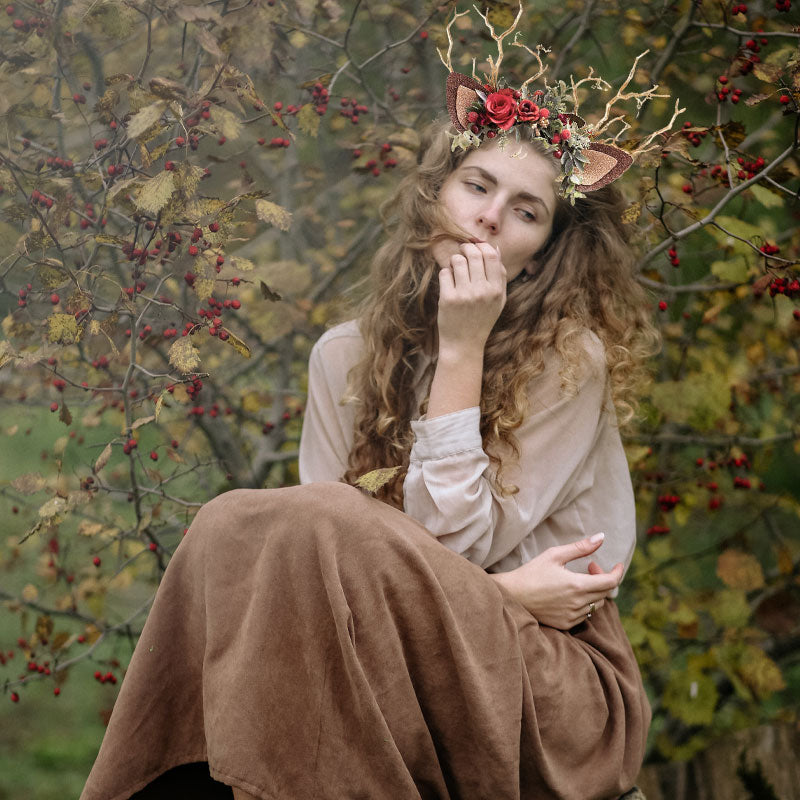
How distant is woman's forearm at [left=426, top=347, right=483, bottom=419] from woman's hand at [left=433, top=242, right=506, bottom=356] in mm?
10

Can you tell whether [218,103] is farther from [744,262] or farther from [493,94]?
[744,262]

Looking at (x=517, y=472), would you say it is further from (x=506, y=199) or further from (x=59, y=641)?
(x=59, y=641)

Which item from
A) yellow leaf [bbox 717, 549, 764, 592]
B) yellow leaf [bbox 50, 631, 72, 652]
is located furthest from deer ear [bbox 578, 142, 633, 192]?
yellow leaf [bbox 50, 631, 72, 652]

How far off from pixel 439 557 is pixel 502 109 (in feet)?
3.15

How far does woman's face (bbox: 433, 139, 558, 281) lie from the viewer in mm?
1936

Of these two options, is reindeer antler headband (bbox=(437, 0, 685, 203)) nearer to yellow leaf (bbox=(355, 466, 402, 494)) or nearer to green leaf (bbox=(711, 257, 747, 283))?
green leaf (bbox=(711, 257, 747, 283))

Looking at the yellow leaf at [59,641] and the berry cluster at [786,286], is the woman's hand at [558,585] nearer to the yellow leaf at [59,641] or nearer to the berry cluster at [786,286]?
the berry cluster at [786,286]

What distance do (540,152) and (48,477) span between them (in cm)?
142

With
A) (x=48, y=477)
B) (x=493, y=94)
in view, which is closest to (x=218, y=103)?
(x=493, y=94)

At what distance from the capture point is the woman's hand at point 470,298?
183 centimetres

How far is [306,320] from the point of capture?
8.19 ft

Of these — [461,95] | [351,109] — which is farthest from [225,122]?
[461,95]

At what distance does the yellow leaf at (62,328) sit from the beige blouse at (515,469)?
0.55 m

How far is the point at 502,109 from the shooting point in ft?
6.20
